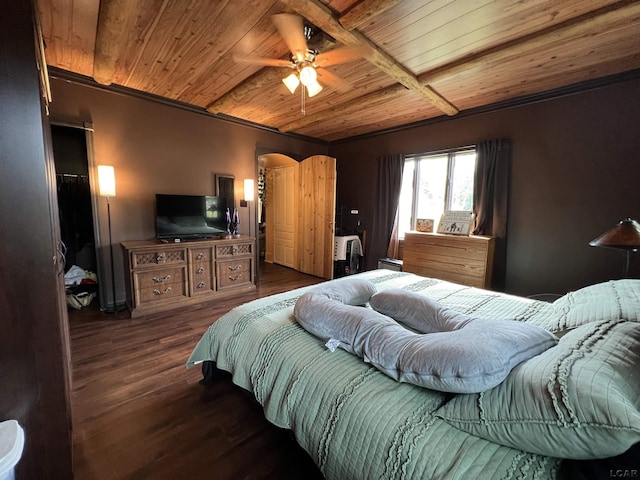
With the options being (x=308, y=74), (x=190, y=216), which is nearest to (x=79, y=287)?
(x=190, y=216)

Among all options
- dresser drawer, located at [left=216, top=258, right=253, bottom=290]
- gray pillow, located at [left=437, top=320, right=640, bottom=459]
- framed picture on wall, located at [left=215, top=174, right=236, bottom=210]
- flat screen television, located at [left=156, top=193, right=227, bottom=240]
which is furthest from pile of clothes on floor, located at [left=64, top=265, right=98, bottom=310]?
gray pillow, located at [left=437, top=320, right=640, bottom=459]

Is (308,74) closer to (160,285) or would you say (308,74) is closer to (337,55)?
(337,55)

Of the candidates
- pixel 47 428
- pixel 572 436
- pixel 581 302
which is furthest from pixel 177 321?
pixel 581 302

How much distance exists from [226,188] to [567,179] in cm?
431

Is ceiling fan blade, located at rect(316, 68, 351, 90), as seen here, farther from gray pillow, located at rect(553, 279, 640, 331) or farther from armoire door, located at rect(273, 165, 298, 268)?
armoire door, located at rect(273, 165, 298, 268)

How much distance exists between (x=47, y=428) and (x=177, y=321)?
6.67ft

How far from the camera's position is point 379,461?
0.81m

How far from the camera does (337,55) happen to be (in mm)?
2025

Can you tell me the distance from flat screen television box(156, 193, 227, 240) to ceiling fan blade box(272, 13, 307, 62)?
2335 millimetres

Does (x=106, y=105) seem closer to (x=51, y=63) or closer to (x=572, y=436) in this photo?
(x=51, y=63)

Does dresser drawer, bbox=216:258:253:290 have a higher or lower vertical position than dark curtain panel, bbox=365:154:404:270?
lower

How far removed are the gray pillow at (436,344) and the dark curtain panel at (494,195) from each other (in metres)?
2.58

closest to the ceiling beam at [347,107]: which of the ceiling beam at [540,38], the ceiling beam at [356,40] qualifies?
the ceiling beam at [356,40]

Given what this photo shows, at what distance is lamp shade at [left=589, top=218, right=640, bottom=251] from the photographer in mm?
1639
